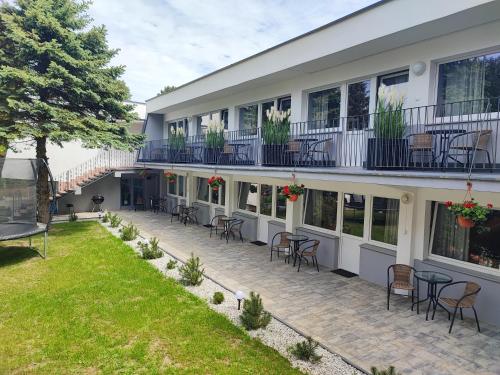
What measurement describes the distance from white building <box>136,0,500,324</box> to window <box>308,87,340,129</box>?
0.12ft

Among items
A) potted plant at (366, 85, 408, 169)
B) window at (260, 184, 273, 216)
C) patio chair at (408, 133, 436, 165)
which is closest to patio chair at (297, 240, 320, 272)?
window at (260, 184, 273, 216)

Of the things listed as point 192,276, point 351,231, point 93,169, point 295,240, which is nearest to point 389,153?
point 351,231

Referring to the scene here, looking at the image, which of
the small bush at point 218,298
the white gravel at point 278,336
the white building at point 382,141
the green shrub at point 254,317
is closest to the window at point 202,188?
the white building at point 382,141

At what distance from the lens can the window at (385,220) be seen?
9.48m

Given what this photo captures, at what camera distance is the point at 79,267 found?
10445 millimetres

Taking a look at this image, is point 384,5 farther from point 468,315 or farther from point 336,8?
point 468,315

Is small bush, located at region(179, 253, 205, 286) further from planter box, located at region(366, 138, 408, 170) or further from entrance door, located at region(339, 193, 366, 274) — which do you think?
planter box, located at region(366, 138, 408, 170)

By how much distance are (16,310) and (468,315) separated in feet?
31.3

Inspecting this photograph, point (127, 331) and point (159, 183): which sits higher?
point (159, 183)

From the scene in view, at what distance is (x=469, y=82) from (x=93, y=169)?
2143 centimetres

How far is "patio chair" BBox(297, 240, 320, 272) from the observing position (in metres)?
10.7

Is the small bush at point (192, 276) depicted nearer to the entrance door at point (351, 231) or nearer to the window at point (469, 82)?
the entrance door at point (351, 231)

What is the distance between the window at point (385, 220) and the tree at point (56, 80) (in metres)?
10.6

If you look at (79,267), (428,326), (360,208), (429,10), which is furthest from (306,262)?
(429,10)
